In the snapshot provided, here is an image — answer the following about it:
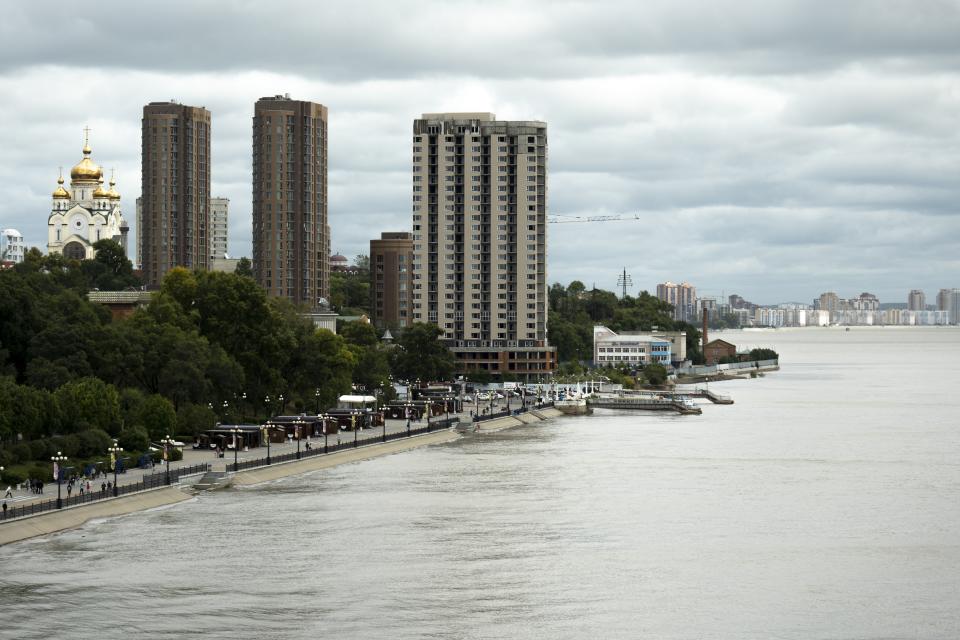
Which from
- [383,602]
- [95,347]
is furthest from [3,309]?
[383,602]

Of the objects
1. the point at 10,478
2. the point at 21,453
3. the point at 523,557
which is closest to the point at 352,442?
the point at 21,453

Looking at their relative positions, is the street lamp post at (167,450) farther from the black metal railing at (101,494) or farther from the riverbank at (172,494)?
the riverbank at (172,494)

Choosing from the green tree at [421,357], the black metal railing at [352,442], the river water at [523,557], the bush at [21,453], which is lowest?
the river water at [523,557]

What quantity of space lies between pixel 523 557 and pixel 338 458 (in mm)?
42248

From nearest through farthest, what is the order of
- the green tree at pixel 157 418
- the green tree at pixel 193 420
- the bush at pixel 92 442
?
the bush at pixel 92 442, the green tree at pixel 157 418, the green tree at pixel 193 420

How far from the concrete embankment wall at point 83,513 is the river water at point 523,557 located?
1.17 m

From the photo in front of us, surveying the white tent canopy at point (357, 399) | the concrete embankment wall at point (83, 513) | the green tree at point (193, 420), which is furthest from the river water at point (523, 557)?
the white tent canopy at point (357, 399)

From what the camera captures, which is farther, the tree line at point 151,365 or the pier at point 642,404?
the pier at point 642,404

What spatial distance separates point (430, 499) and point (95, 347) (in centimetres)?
3281

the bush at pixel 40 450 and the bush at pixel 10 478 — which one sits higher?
the bush at pixel 40 450

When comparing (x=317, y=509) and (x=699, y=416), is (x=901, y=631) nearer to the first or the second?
(x=317, y=509)

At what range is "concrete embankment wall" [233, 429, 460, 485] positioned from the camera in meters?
95.1

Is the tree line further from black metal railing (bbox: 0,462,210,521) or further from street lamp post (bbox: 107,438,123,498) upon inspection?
black metal railing (bbox: 0,462,210,521)

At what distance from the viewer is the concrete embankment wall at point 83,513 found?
7023 centimetres
